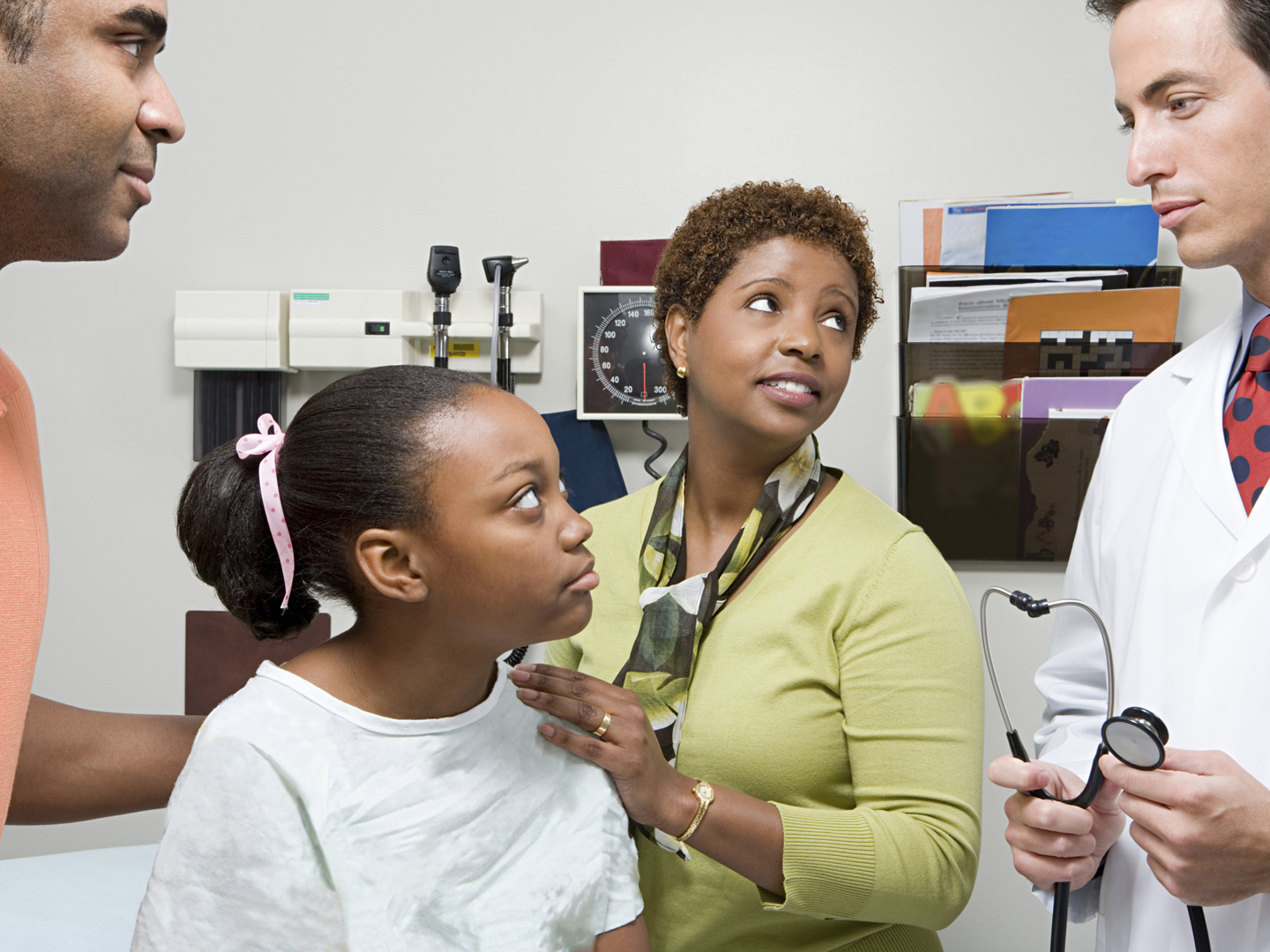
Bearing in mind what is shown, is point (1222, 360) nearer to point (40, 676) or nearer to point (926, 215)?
point (926, 215)

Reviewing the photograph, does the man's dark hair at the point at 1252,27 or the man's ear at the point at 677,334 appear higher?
the man's dark hair at the point at 1252,27

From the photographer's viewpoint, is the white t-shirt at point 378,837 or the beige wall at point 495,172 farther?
the beige wall at point 495,172

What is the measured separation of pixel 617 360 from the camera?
1.99 m

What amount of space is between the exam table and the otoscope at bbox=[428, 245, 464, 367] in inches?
40.8

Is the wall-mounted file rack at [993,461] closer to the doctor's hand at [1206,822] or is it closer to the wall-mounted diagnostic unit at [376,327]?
the wall-mounted diagnostic unit at [376,327]

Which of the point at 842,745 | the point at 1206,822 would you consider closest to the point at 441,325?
the point at 842,745

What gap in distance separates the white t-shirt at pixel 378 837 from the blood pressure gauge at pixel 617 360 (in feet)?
3.66

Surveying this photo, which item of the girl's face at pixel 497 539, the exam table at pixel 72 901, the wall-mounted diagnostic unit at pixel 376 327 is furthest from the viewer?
the wall-mounted diagnostic unit at pixel 376 327

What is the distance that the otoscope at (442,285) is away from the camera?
1935 mm

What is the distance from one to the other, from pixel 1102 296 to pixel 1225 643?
A: 45.8 inches

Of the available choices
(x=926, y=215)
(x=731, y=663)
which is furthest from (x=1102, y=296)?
(x=731, y=663)

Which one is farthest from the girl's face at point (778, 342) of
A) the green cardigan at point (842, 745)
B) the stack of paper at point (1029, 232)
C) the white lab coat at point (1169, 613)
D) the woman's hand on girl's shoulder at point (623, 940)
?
the stack of paper at point (1029, 232)

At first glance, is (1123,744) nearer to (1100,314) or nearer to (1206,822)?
(1206,822)

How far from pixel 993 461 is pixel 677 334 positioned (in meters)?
0.90
